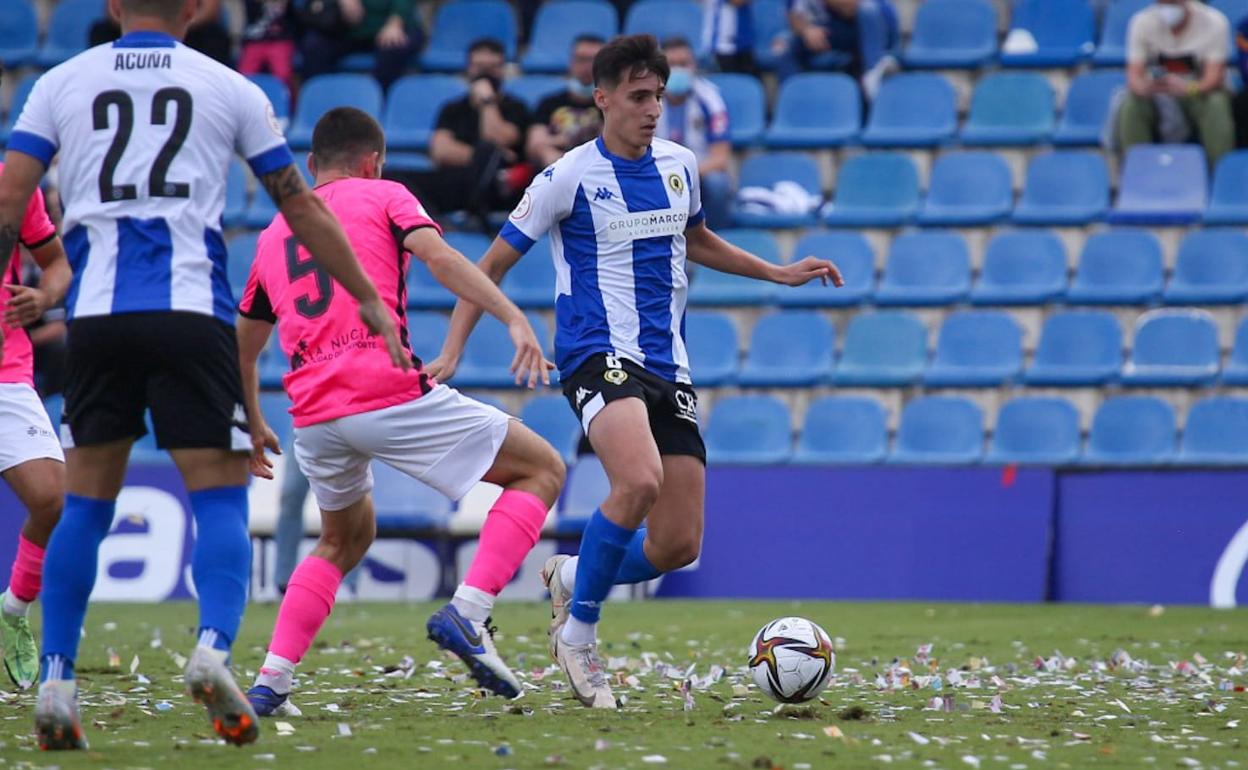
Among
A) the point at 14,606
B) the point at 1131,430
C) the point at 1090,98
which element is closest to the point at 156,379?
the point at 14,606

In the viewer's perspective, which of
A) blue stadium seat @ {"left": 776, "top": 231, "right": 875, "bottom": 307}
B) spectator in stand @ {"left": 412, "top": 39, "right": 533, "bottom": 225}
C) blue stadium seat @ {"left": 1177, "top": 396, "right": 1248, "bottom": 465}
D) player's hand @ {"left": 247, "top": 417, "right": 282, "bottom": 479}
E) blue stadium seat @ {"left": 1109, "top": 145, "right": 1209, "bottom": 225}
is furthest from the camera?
spectator in stand @ {"left": 412, "top": 39, "right": 533, "bottom": 225}

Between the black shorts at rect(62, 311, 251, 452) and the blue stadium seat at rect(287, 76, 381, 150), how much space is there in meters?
12.0

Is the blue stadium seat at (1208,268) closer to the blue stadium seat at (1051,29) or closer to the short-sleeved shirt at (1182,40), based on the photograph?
the short-sleeved shirt at (1182,40)

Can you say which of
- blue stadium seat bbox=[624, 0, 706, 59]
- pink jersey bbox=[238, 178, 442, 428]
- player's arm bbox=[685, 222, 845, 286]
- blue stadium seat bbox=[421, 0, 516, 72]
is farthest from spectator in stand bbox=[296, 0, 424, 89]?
pink jersey bbox=[238, 178, 442, 428]

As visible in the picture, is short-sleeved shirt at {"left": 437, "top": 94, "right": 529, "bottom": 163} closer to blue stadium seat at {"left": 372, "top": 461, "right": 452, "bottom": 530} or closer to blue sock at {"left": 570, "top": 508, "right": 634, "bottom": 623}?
blue stadium seat at {"left": 372, "top": 461, "right": 452, "bottom": 530}

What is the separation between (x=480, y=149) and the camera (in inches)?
624

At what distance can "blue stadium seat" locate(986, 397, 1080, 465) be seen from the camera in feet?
44.9

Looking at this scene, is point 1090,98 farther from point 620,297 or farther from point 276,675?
point 276,675

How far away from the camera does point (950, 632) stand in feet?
34.3

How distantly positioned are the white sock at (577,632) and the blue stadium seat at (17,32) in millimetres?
13854

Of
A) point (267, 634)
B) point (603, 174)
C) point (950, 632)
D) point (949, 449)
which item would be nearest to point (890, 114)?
point (949, 449)

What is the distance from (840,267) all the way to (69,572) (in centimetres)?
1044

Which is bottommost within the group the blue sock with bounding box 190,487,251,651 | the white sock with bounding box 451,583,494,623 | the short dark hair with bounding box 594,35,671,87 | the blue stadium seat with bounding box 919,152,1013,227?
the white sock with bounding box 451,583,494,623

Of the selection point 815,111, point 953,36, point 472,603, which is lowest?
point 472,603
